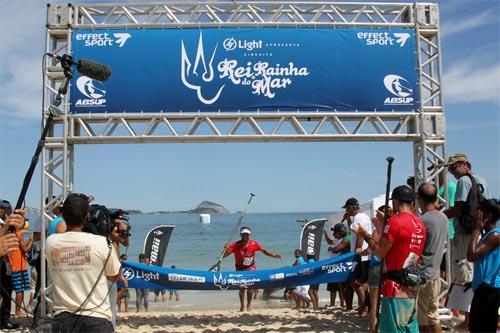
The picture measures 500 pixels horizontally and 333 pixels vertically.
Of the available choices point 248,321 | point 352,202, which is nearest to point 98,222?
point 248,321

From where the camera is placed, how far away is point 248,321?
8023 mm

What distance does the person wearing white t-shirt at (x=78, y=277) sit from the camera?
3410mm

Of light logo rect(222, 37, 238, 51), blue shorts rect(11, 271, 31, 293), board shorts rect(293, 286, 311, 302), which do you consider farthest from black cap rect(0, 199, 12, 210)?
board shorts rect(293, 286, 311, 302)

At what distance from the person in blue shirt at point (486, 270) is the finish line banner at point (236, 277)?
127 inches

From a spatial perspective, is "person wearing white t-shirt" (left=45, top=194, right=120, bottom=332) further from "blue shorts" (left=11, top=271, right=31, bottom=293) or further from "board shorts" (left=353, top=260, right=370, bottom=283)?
"board shorts" (left=353, top=260, right=370, bottom=283)

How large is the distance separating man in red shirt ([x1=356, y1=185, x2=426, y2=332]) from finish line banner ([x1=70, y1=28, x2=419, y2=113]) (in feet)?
12.3

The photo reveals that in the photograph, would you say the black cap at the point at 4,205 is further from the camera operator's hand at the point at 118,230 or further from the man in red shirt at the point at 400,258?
the man in red shirt at the point at 400,258

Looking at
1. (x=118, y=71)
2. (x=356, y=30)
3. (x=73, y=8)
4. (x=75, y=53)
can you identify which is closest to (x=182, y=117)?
(x=118, y=71)

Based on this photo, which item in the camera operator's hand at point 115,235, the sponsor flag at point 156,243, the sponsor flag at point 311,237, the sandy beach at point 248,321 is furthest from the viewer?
the sponsor flag at point 311,237

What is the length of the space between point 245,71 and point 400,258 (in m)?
4.37

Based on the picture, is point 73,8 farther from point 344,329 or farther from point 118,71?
point 344,329

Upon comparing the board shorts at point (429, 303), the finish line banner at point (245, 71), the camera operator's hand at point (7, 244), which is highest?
the finish line banner at point (245, 71)

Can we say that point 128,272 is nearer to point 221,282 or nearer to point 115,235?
point 221,282

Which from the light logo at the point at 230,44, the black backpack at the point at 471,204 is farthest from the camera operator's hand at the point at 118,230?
the black backpack at the point at 471,204
